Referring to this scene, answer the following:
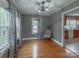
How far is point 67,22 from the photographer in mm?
8859

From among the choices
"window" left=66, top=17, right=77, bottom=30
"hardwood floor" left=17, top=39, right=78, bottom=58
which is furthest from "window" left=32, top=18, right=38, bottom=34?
"hardwood floor" left=17, top=39, right=78, bottom=58

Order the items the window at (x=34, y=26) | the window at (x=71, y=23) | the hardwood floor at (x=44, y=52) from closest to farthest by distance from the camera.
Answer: the hardwood floor at (x=44, y=52) < the window at (x=71, y=23) < the window at (x=34, y=26)

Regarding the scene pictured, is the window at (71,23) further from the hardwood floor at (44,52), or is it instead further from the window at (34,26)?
the hardwood floor at (44,52)

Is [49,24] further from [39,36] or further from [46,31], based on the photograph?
[39,36]

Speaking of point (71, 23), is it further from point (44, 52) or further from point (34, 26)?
point (44, 52)

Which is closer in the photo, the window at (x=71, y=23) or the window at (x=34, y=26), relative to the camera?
the window at (x=71, y=23)

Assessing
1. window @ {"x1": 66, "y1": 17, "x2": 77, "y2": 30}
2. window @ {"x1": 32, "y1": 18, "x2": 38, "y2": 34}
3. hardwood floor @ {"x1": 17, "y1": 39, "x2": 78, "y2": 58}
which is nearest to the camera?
hardwood floor @ {"x1": 17, "y1": 39, "x2": 78, "y2": 58}

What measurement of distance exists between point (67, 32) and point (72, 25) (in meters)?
0.84

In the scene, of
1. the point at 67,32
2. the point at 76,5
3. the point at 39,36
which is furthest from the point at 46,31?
the point at 76,5

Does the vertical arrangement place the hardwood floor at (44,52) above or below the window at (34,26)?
below

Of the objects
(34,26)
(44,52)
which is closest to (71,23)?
(34,26)

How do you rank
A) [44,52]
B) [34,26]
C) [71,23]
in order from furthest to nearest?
[34,26], [71,23], [44,52]

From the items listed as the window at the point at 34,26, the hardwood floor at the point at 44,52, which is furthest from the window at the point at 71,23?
the hardwood floor at the point at 44,52

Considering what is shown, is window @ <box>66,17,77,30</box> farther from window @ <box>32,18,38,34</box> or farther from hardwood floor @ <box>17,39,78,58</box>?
hardwood floor @ <box>17,39,78,58</box>
